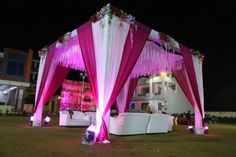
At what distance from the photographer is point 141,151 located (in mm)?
4453

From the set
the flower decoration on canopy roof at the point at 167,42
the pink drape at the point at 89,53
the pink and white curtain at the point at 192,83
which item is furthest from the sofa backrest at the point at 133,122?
the flower decoration on canopy roof at the point at 167,42

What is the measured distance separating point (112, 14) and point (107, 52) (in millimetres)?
1080

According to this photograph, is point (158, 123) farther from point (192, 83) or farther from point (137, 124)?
point (192, 83)

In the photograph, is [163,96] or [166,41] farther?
[163,96]

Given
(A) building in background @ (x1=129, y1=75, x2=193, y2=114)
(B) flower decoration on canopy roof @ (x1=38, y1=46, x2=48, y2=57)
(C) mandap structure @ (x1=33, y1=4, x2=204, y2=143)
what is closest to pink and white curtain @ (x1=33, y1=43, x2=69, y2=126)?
(C) mandap structure @ (x1=33, y1=4, x2=204, y2=143)

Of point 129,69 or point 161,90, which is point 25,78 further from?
point 129,69

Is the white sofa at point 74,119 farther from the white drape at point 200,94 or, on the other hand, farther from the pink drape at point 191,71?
the pink drape at point 191,71

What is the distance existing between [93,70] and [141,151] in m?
2.67

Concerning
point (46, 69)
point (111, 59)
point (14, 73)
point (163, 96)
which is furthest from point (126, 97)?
point (14, 73)

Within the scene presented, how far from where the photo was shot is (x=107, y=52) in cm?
591

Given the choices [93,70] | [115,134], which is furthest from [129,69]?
Result: [115,134]

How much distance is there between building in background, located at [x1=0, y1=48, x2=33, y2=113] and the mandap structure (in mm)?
15351

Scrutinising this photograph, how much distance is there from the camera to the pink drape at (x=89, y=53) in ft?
20.0

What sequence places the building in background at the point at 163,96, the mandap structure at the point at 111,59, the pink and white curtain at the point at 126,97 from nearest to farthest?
1. the mandap structure at the point at 111,59
2. the pink and white curtain at the point at 126,97
3. the building in background at the point at 163,96
